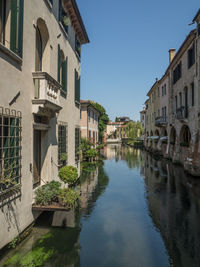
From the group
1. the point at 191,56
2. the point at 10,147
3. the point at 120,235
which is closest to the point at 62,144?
the point at 10,147

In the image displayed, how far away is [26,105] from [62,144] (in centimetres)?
417

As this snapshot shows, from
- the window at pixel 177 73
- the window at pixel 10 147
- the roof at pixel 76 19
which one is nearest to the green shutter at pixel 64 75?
the roof at pixel 76 19

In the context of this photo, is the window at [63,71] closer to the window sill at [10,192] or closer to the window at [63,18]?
the window at [63,18]

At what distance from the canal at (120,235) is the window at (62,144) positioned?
226cm

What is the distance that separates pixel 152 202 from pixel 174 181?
5.01m

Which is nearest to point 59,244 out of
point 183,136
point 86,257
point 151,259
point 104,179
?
point 86,257

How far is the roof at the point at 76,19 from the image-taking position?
33.3ft

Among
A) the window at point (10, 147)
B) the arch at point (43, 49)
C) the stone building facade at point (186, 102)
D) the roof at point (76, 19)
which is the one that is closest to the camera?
the window at point (10, 147)

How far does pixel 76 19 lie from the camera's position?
38.0 feet

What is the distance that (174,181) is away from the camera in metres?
13.8

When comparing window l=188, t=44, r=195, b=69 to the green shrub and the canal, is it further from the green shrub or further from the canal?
the green shrub

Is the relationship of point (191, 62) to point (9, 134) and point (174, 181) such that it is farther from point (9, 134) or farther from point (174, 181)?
point (9, 134)

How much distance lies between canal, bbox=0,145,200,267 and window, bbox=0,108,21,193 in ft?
6.46

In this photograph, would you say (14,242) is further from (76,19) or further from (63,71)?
(76,19)
